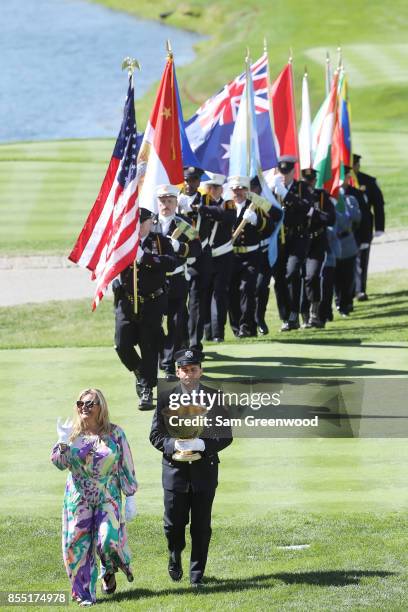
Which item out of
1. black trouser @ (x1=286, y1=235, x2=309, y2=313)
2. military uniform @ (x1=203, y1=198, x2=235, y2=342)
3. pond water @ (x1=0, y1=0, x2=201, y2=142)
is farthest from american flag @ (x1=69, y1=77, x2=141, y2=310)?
pond water @ (x1=0, y1=0, x2=201, y2=142)

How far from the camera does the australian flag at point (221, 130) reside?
19938 mm

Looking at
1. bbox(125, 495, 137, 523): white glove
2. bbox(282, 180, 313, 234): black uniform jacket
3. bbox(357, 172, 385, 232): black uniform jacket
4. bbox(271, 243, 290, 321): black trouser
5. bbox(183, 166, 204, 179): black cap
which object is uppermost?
bbox(183, 166, 204, 179): black cap

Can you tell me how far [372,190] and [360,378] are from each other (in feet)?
25.9

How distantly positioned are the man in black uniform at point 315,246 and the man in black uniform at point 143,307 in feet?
17.6

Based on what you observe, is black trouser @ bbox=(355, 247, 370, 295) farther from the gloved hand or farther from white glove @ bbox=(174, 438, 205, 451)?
white glove @ bbox=(174, 438, 205, 451)

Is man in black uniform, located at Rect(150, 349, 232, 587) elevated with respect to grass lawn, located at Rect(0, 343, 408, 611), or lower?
elevated

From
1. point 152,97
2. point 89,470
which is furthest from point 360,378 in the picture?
point 152,97

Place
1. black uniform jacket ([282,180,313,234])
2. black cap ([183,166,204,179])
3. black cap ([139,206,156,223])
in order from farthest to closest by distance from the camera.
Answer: black uniform jacket ([282,180,313,234]), black cap ([183,166,204,179]), black cap ([139,206,156,223])

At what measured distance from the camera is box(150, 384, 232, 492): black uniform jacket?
9977 millimetres

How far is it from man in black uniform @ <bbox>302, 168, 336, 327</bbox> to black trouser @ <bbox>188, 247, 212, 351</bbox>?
100 inches

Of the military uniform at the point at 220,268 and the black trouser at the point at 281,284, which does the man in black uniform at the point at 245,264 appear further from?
the black trouser at the point at 281,284

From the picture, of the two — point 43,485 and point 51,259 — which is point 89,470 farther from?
point 51,259

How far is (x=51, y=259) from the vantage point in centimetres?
2747

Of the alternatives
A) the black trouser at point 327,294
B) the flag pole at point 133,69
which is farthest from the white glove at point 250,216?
the flag pole at point 133,69
